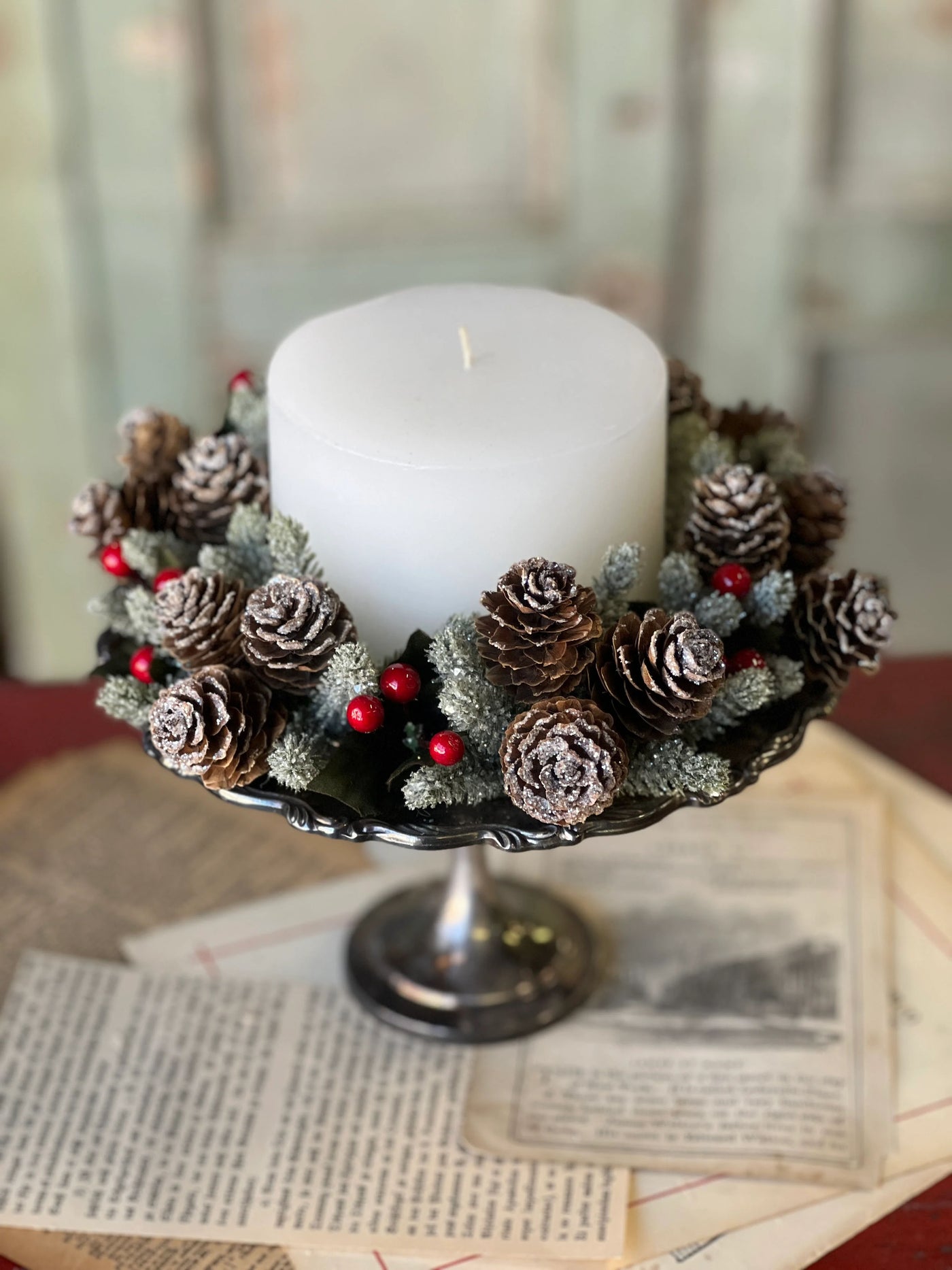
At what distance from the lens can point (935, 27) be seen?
1.29 m

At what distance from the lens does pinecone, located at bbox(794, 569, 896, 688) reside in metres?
0.55

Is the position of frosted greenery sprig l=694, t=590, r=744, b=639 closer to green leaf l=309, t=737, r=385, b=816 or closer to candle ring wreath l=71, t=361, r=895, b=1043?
candle ring wreath l=71, t=361, r=895, b=1043

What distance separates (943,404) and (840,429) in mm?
110

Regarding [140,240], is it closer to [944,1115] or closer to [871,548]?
[871,548]

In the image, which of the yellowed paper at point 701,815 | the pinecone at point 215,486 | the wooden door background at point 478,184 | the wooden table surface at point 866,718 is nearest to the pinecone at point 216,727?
the pinecone at point 215,486

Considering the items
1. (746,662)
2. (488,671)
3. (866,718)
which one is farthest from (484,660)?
(866,718)

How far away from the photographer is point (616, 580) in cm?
53

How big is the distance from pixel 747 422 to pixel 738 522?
0.13 m

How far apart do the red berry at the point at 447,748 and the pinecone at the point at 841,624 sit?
16cm

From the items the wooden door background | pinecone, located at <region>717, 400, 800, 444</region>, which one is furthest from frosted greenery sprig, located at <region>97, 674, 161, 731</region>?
the wooden door background

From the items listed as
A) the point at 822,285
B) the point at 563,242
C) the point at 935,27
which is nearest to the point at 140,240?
the point at 563,242

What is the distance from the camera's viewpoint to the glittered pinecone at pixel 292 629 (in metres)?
0.50

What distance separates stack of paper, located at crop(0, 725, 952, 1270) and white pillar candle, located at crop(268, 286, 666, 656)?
9.0 inches

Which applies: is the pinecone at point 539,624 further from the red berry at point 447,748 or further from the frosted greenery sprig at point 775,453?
the frosted greenery sprig at point 775,453
